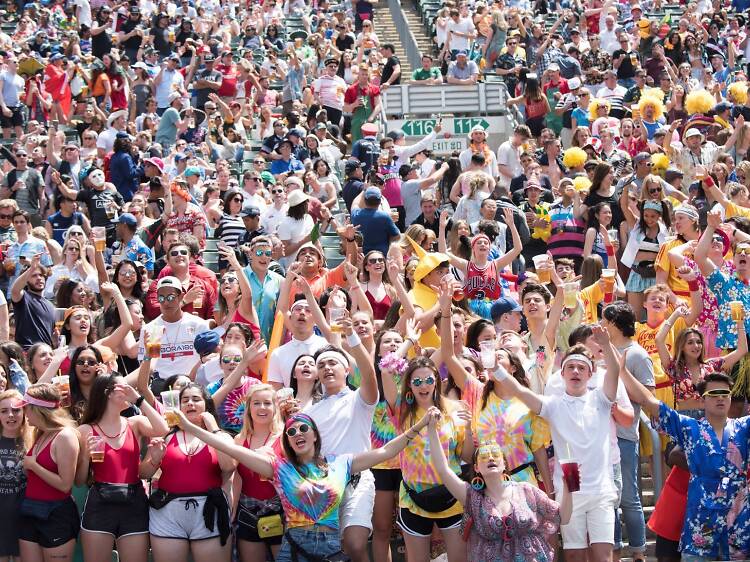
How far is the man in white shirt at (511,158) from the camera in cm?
1575

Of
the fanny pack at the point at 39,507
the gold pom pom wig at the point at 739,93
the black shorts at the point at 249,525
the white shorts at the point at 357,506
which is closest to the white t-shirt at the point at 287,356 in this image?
the black shorts at the point at 249,525

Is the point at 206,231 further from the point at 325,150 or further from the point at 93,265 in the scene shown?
the point at 325,150

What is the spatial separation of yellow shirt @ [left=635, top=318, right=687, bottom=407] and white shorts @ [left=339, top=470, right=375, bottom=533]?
2459 mm

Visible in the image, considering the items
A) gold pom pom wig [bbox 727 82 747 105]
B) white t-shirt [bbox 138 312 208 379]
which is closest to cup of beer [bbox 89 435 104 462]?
white t-shirt [bbox 138 312 208 379]

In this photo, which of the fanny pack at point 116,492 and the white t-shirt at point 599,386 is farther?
the white t-shirt at point 599,386

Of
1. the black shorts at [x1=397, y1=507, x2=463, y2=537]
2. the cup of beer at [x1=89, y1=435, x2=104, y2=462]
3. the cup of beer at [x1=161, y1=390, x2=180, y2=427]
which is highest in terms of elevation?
the cup of beer at [x1=161, y1=390, x2=180, y2=427]

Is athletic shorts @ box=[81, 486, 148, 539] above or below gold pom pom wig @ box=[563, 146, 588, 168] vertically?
below

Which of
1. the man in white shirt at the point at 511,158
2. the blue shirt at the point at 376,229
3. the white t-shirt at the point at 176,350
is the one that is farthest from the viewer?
the man in white shirt at the point at 511,158

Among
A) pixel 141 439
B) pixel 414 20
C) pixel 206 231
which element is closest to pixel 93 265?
pixel 206 231

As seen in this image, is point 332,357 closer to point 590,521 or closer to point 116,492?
point 116,492

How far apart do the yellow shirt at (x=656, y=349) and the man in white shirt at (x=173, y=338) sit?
3.13 m

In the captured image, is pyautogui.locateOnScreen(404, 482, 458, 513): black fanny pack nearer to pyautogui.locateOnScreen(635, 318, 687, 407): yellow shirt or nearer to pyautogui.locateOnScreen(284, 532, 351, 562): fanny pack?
pyautogui.locateOnScreen(284, 532, 351, 562): fanny pack

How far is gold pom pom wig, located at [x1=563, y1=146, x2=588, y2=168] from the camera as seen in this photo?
15008mm

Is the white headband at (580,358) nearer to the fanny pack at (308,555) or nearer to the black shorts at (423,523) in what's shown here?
the black shorts at (423,523)
